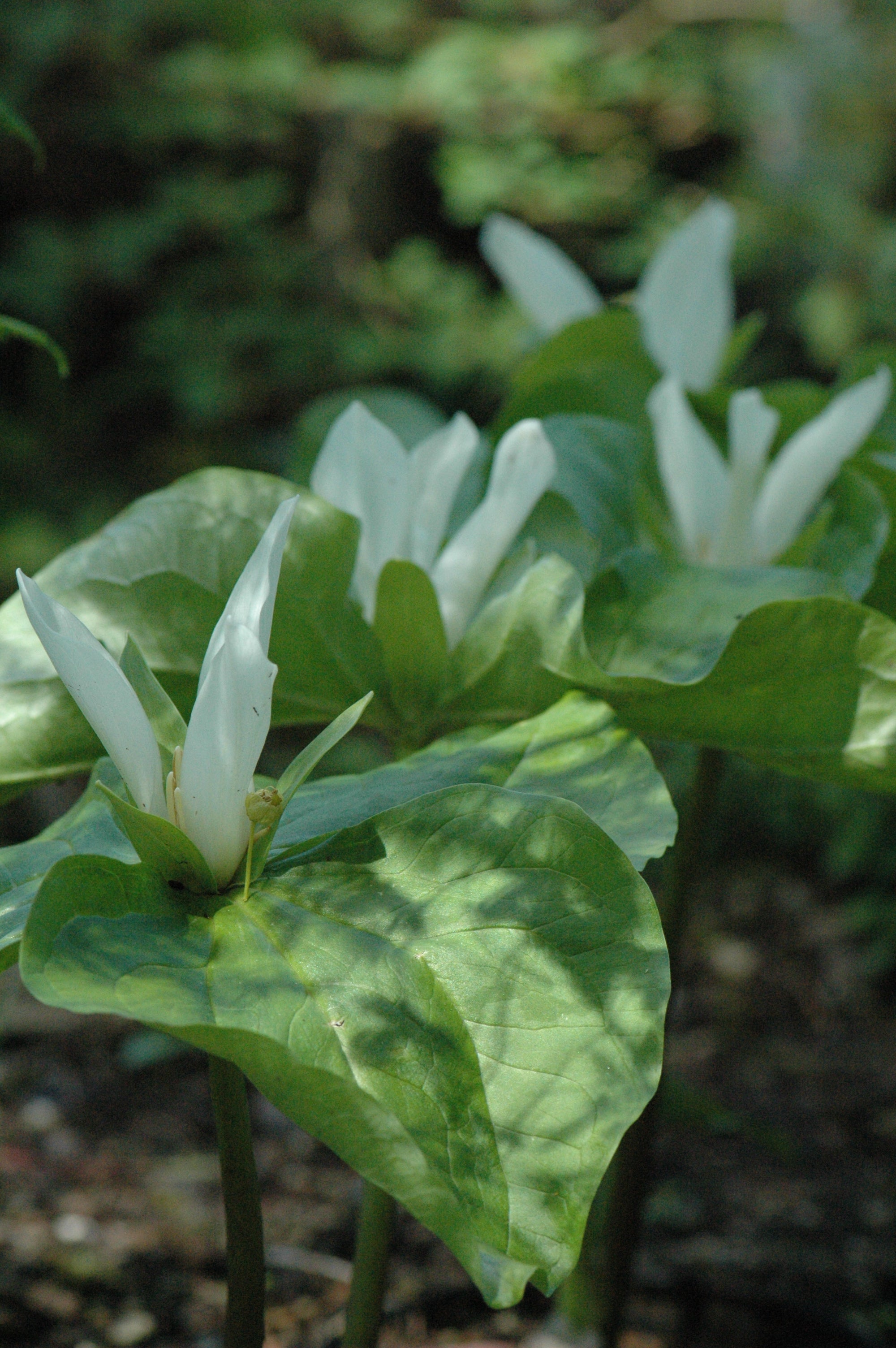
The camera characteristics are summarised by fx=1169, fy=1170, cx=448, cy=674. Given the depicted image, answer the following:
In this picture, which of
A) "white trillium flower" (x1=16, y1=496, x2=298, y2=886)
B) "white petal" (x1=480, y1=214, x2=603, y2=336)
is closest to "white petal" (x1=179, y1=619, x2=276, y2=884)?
"white trillium flower" (x1=16, y1=496, x2=298, y2=886)

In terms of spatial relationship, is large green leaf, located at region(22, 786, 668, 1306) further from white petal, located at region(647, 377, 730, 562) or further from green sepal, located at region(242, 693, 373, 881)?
white petal, located at region(647, 377, 730, 562)

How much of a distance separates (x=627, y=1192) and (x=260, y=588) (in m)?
0.66

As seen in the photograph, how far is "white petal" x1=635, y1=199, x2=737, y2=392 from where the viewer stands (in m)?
1.05

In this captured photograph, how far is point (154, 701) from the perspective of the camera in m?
0.58

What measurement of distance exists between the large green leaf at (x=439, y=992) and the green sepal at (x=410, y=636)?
180mm

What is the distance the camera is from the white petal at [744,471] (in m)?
0.80

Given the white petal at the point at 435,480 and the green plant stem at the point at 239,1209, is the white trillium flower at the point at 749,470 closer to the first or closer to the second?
the white petal at the point at 435,480

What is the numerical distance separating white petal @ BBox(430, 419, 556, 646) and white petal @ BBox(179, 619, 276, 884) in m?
0.22

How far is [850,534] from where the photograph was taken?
889 millimetres

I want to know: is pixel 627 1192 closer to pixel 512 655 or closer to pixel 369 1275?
pixel 369 1275

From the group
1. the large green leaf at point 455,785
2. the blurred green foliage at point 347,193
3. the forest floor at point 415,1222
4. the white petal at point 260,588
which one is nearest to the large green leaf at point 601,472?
the large green leaf at point 455,785

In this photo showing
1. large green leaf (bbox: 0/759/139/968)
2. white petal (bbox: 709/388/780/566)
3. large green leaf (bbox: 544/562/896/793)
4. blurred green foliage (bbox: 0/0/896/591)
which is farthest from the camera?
blurred green foliage (bbox: 0/0/896/591)

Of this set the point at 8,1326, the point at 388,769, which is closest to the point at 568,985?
the point at 388,769

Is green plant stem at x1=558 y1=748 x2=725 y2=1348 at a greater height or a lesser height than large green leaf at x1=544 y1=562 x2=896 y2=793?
lesser
